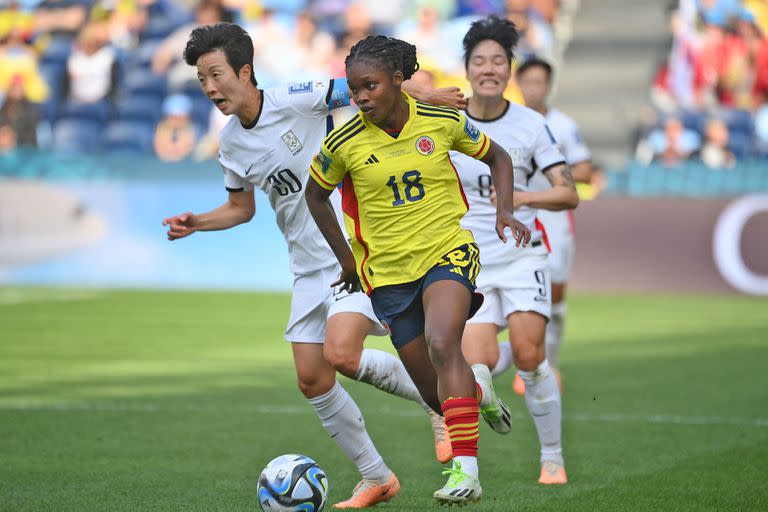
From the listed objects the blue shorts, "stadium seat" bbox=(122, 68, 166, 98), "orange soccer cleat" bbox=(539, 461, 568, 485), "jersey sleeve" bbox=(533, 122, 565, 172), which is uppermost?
"jersey sleeve" bbox=(533, 122, 565, 172)

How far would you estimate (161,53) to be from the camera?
23297 millimetres

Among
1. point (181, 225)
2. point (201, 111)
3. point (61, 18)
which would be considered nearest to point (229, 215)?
point (181, 225)

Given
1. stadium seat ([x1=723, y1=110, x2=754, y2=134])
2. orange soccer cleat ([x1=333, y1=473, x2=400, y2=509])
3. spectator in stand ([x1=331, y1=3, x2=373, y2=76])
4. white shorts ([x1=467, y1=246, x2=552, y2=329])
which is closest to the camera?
orange soccer cleat ([x1=333, y1=473, x2=400, y2=509])

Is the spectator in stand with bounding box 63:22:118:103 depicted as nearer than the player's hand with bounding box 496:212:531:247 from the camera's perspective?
No

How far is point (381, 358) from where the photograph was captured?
18.8ft

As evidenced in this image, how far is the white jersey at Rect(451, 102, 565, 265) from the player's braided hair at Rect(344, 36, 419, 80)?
54.8 inches

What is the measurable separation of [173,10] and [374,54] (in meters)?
20.1

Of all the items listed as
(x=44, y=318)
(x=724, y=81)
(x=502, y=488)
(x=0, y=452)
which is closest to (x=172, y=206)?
(x=44, y=318)

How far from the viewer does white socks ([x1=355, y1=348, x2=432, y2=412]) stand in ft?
18.3

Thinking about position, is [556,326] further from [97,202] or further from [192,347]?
[97,202]

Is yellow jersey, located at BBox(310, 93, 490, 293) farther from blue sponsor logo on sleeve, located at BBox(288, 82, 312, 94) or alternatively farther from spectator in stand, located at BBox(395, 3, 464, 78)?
spectator in stand, located at BBox(395, 3, 464, 78)

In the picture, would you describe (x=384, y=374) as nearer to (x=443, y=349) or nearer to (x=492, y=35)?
(x=443, y=349)

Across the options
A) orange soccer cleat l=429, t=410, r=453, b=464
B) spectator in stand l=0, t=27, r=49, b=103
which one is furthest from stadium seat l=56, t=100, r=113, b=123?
orange soccer cleat l=429, t=410, r=453, b=464

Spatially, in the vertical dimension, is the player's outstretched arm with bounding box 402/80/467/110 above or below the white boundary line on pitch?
above
